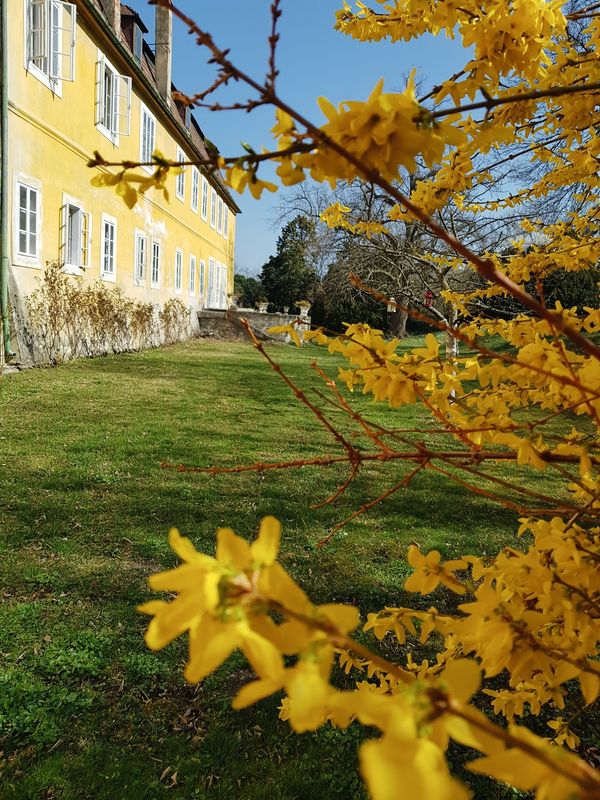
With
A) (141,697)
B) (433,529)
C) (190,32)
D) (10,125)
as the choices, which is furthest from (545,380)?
(10,125)

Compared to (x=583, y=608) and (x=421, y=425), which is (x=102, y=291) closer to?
(x=421, y=425)

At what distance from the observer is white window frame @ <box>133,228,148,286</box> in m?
13.2

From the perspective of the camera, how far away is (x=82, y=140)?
10078 millimetres

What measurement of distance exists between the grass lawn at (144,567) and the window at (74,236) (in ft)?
10.8

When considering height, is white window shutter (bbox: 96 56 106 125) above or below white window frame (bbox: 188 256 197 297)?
above

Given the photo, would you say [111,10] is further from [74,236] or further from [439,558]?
[439,558]

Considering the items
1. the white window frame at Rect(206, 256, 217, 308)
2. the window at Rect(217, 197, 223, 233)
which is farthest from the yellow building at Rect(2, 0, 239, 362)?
the window at Rect(217, 197, 223, 233)

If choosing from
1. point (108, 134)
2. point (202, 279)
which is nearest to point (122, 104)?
point (108, 134)

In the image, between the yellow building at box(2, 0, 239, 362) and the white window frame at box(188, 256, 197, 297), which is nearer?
the yellow building at box(2, 0, 239, 362)

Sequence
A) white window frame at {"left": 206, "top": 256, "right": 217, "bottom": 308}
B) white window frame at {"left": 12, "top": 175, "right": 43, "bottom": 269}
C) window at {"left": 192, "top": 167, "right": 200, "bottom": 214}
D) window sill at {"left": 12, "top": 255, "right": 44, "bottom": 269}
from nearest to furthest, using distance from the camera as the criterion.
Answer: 1. white window frame at {"left": 12, "top": 175, "right": 43, "bottom": 269}
2. window sill at {"left": 12, "top": 255, "right": 44, "bottom": 269}
3. window at {"left": 192, "top": 167, "right": 200, "bottom": 214}
4. white window frame at {"left": 206, "top": 256, "right": 217, "bottom": 308}

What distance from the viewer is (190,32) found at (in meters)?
0.86

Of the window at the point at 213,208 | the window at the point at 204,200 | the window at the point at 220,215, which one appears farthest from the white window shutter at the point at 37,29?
the window at the point at 220,215

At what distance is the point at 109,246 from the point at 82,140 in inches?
84.8

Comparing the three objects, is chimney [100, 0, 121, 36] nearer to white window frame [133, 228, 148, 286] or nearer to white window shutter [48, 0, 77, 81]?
white window shutter [48, 0, 77, 81]
